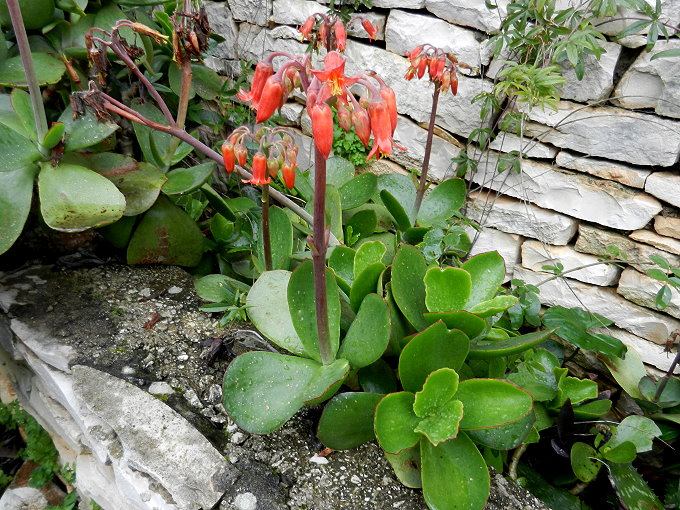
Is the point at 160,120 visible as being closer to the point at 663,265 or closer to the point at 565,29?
the point at 565,29

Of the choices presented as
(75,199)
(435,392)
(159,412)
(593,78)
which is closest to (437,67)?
(593,78)

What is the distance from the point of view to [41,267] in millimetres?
1503

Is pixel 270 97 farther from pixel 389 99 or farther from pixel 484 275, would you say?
pixel 484 275

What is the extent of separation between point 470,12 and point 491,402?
4.24 ft

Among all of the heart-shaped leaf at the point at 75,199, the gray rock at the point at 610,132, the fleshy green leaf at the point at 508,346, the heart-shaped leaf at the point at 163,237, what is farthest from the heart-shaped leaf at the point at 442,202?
the heart-shaped leaf at the point at 75,199

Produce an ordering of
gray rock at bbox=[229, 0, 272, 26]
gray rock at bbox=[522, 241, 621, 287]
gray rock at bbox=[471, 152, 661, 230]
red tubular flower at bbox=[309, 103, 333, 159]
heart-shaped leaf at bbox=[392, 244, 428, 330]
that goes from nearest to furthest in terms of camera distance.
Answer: red tubular flower at bbox=[309, 103, 333, 159] → heart-shaped leaf at bbox=[392, 244, 428, 330] → gray rock at bbox=[471, 152, 661, 230] → gray rock at bbox=[522, 241, 621, 287] → gray rock at bbox=[229, 0, 272, 26]

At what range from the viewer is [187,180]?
138 centimetres

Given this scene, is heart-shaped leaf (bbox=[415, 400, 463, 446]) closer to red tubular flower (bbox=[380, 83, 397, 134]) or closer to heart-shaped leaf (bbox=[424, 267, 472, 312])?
heart-shaped leaf (bbox=[424, 267, 472, 312])

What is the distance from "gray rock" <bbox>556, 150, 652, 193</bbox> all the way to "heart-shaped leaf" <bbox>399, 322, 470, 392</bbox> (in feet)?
3.17

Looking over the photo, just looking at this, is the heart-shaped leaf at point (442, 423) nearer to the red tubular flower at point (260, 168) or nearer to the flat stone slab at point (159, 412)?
the flat stone slab at point (159, 412)

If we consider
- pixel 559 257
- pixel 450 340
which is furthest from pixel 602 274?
pixel 450 340

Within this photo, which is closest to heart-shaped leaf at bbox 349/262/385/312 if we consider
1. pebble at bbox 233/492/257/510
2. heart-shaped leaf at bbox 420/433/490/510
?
heart-shaped leaf at bbox 420/433/490/510

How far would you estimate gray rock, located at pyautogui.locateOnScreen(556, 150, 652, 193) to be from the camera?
1.55 metres

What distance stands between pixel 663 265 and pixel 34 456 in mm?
2104
